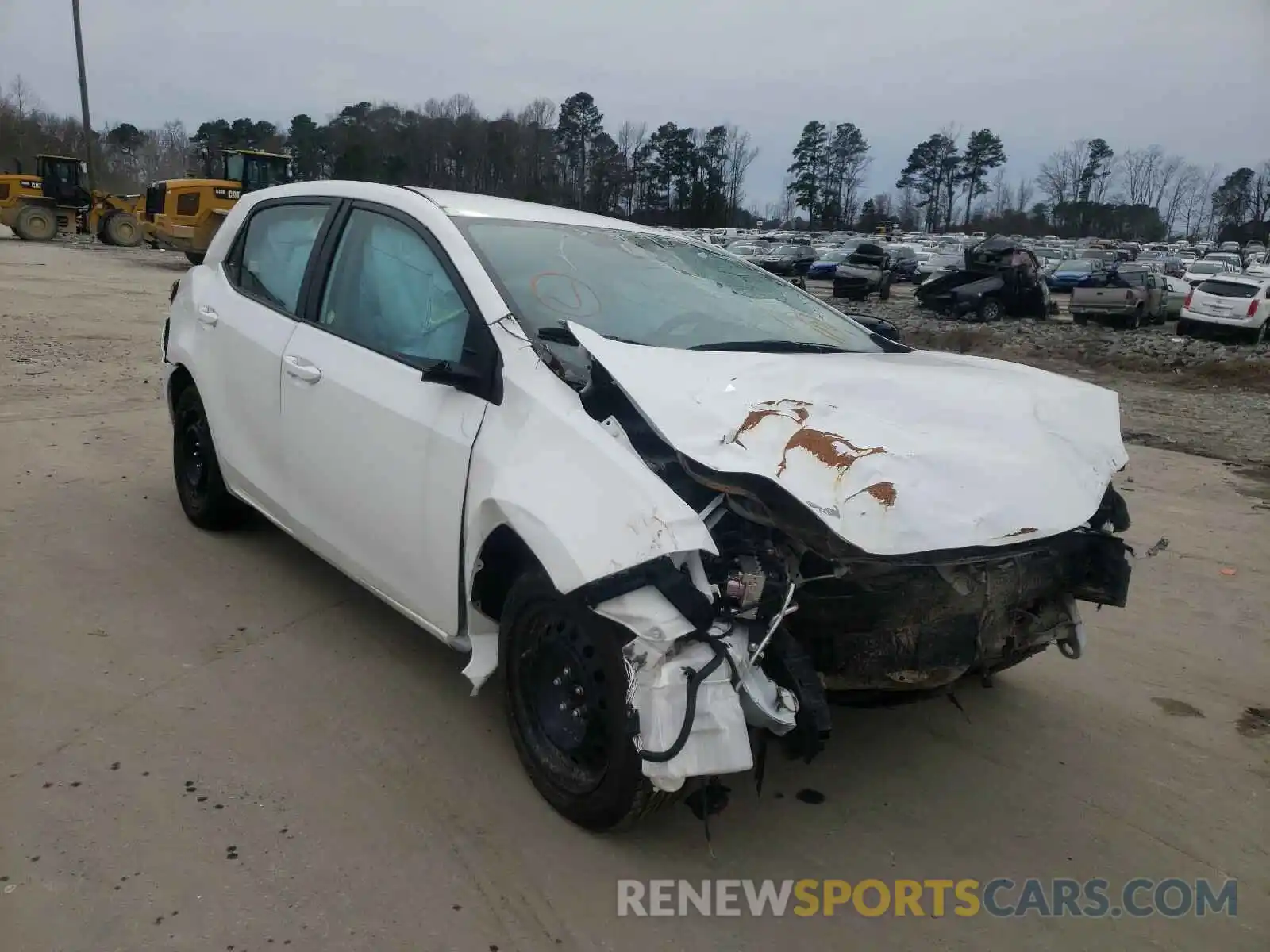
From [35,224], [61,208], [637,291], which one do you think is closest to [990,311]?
[637,291]

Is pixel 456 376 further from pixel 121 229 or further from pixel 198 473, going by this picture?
pixel 121 229

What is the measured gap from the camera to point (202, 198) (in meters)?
24.7

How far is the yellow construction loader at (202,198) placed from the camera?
24281mm

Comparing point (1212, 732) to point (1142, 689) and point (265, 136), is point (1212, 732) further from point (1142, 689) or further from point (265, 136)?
point (265, 136)

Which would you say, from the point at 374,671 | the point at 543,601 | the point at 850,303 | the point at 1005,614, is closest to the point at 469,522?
the point at 543,601

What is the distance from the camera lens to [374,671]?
145 inches

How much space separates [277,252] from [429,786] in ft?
8.40

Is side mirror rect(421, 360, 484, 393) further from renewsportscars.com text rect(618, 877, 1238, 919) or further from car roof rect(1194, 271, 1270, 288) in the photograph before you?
car roof rect(1194, 271, 1270, 288)

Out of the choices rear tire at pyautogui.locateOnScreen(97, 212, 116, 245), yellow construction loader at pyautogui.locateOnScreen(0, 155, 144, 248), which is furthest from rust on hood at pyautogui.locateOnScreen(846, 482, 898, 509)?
rear tire at pyautogui.locateOnScreen(97, 212, 116, 245)

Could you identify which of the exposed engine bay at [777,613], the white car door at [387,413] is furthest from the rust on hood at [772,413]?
the white car door at [387,413]

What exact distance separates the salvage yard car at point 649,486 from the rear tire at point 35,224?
104 ft

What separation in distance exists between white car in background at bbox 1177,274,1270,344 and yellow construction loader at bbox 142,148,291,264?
21.0 meters

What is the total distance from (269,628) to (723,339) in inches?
86.9

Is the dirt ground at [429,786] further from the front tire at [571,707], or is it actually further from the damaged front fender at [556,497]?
the damaged front fender at [556,497]
